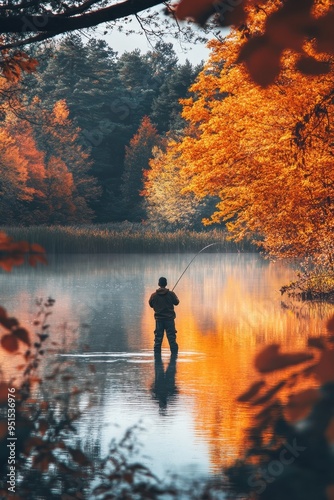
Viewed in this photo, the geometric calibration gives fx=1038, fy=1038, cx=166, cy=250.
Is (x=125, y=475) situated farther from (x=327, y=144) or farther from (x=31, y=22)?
(x=327, y=144)

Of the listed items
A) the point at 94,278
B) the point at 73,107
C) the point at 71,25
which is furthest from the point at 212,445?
the point at 73,107

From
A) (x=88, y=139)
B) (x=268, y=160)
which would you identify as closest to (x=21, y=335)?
(x=268, y=160)

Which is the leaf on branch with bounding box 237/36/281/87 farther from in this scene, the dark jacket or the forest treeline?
the forest treeline

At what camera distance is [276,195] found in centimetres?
2675

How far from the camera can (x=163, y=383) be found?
14703 mm

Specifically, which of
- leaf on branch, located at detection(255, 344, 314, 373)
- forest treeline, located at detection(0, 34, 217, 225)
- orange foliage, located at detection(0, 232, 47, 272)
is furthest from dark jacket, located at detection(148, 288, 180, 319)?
forest treeline, located at detection(0, 34, 217, 225)

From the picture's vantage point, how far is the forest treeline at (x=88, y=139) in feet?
284

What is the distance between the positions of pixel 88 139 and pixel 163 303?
86.4 metres

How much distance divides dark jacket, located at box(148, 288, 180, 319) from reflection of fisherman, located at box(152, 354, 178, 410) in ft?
2.56

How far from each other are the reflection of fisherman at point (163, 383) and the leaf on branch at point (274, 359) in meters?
10.4

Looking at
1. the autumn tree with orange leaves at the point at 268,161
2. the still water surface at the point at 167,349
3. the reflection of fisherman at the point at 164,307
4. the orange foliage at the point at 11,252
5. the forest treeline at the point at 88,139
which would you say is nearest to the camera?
the orange foliage at the point at 11,252

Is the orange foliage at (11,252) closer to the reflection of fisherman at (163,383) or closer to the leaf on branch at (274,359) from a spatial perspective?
the leaf on branch at (274,359)

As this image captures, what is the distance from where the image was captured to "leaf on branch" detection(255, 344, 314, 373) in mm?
2070

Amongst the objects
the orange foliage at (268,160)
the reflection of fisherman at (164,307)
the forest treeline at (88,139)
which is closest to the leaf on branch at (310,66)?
the reflection of fisherman at (164,307)
